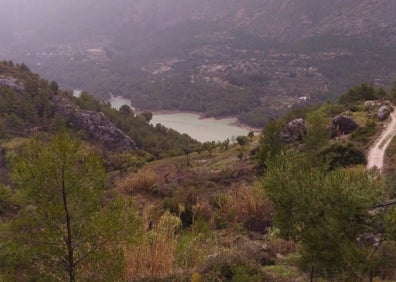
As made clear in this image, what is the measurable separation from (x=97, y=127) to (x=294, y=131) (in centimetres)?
2584

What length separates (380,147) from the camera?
21.0 m

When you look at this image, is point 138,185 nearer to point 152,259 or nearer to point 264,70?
point 152,259

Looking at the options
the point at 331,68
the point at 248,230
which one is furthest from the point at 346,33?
the point at 248,230

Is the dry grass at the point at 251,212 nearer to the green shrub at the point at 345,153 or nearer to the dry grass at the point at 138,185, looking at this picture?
the dry grass at the point at 138,185

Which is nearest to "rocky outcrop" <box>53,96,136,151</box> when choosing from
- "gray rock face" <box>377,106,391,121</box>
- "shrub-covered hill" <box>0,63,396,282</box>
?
"gray rock face" <box>377,106,391,121</box>

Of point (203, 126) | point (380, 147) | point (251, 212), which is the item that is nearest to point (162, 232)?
point (251, 212)

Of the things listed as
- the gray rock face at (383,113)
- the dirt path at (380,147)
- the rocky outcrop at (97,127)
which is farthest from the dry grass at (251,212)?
the rocky outcrop at (97,127)

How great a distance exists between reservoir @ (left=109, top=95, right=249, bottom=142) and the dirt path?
41736mm

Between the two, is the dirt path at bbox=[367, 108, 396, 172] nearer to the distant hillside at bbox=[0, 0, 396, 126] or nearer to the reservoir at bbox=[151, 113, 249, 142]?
the reservoir at bbox=[151, 113, 249, 142]

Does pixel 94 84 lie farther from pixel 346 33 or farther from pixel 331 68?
pixel 346 33

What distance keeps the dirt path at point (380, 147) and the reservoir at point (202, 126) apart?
4174cm

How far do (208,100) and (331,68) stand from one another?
41297 millimetres

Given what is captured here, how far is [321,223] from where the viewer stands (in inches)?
231

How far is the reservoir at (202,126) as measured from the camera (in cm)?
7812
